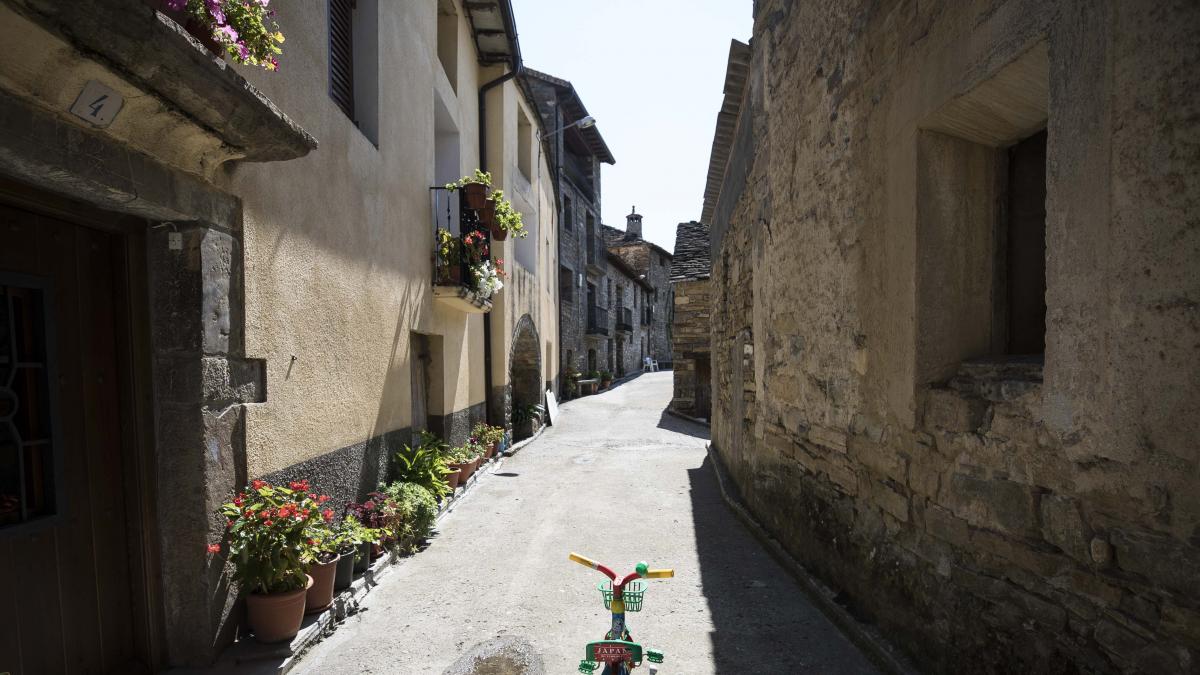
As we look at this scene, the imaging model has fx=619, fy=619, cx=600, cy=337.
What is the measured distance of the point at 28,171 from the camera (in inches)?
86.6

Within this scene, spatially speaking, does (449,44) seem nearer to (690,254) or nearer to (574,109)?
(690,254)

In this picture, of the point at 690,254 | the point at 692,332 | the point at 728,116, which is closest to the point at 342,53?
the point at 728,116

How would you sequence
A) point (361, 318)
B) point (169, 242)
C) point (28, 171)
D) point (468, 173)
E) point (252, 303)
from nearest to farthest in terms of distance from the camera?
point (28, 171), point (169, 242), point (252, 303), point (361, 318), point (468, 173)

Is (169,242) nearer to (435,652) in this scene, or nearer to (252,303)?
(252,303)

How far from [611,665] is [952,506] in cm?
166

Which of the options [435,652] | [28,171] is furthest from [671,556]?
[28,171]

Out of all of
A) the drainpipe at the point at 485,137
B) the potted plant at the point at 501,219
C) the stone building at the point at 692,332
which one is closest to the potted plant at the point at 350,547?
the potted plant at the point at 501,219

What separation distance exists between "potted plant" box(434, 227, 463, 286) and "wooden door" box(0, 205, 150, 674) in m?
4.10

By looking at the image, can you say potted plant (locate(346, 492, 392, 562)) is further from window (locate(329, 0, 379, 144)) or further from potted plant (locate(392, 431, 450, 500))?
window (locate(329, 0, 379, 144))

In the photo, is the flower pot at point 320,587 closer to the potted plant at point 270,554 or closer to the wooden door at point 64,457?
the potted plant at point 270,554

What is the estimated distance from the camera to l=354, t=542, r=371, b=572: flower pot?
430 centimetres

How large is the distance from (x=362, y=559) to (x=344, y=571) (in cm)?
35

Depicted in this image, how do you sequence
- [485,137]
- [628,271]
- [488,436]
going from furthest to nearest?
1. [628,271]
2. [485,137]
3. [488,436]

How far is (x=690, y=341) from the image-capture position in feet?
51.0
